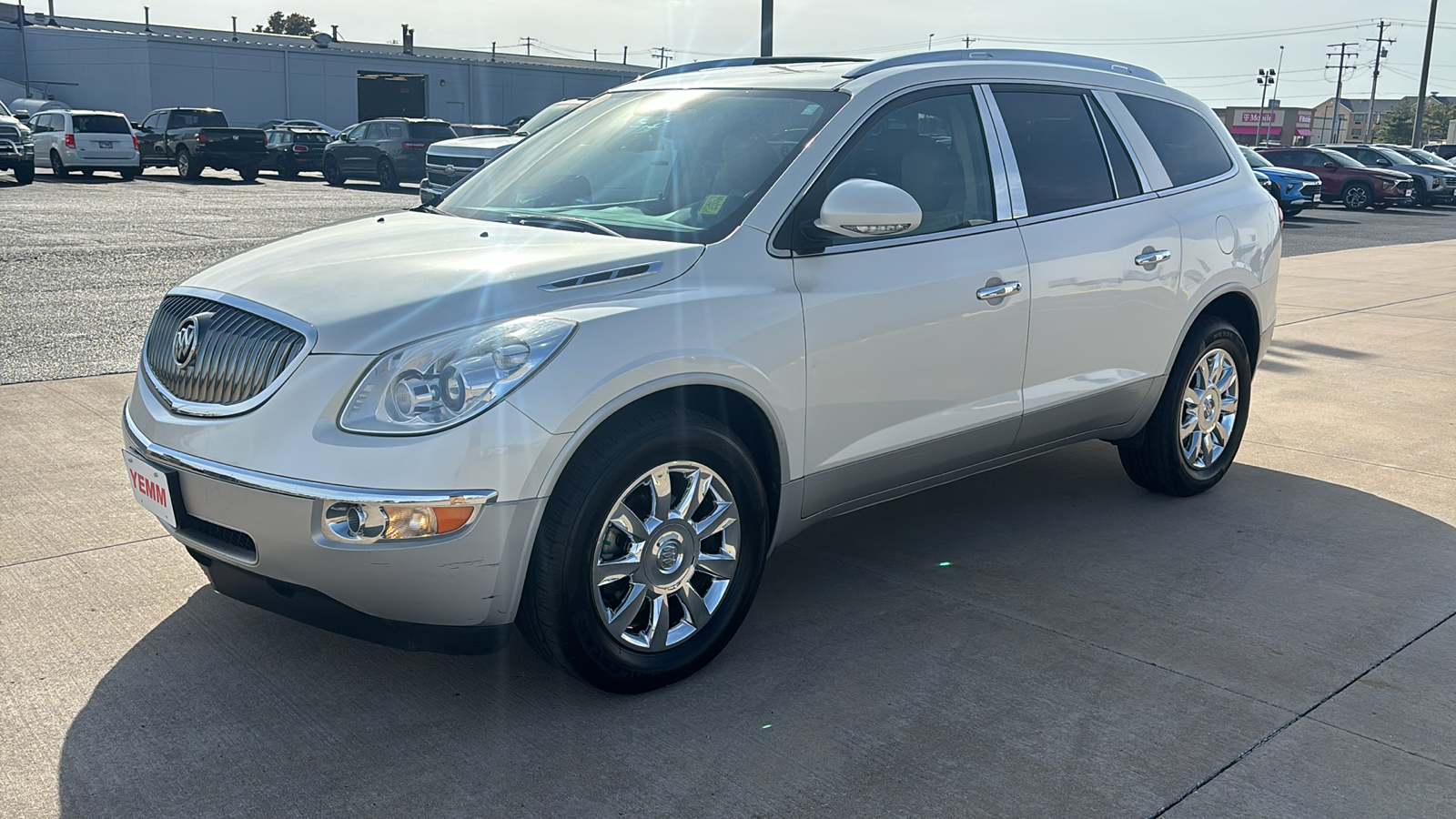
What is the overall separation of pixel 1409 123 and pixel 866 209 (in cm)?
15963

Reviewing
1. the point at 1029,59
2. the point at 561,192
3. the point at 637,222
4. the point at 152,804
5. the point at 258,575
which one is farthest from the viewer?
the point at 1029,59

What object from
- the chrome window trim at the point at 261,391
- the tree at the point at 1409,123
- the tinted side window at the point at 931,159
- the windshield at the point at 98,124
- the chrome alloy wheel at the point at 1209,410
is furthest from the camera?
the tree at the point at 1409,123

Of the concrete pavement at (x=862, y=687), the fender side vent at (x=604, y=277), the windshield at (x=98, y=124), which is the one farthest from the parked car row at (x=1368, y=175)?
the fender side vent at (x=604, y=277)

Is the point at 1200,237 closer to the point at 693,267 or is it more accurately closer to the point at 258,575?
the point at 693,267

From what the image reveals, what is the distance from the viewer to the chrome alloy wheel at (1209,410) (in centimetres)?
550

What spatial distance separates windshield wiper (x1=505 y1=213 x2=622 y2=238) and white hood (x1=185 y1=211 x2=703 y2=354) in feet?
0.18

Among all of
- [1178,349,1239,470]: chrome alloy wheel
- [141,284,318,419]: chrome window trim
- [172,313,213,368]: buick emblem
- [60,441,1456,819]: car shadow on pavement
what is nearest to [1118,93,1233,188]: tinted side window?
[1178,349,1239,470]: chrome alloy wheel

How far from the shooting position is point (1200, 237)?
5289 millimetres

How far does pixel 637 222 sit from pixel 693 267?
453 millimetres

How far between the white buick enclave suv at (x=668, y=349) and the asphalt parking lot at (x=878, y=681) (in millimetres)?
336

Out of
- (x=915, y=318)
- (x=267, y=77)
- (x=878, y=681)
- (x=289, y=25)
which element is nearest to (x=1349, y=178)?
(x=915, y=318)

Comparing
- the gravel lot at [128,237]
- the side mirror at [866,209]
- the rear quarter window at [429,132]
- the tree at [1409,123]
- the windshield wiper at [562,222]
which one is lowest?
the gravel lot at [128,237]

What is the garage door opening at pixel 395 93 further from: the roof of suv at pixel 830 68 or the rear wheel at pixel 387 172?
the roof of suv at pixel 830 68

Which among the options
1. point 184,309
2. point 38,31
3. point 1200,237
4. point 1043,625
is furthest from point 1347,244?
point 38,31
